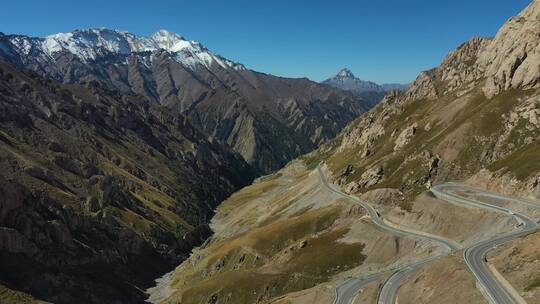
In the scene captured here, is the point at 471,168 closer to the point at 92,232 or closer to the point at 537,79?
the point at 537,79

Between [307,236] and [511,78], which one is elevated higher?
[511,78]

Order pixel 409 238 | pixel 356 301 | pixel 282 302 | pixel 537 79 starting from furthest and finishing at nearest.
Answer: pixel 537 79 < pixel 409 238 < pixel 282 302 < pixel 356 301

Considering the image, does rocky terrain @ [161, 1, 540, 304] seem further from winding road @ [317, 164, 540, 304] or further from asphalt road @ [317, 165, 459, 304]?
asphalt road @ [317, 165, 459, 304]

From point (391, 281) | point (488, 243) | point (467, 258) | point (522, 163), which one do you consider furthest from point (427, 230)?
point (467, 258)

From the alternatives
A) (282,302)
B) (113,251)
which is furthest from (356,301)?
(113,251)

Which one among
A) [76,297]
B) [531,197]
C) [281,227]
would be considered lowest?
[531,197]

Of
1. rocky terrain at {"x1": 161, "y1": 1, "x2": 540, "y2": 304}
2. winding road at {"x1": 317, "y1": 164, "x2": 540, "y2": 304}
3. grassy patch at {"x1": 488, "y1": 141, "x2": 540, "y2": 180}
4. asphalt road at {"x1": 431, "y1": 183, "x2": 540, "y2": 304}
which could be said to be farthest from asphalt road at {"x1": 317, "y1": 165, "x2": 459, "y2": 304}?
A: grassy patch at {"x1": 488, "y1": 141, "x2": 540, "y2": 180}

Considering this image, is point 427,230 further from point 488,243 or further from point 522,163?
point 522,163

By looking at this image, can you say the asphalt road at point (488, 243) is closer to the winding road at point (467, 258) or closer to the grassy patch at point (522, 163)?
the winding road at point (467, 258)
